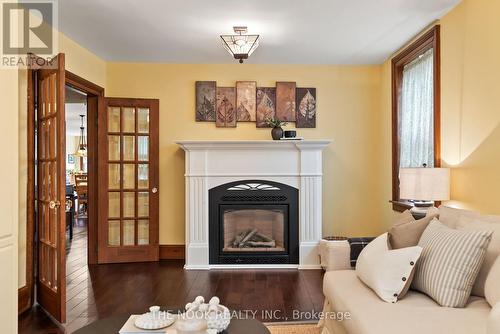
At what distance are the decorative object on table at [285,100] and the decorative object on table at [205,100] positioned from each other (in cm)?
87

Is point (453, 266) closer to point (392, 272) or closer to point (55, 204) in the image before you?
point (392, 272)

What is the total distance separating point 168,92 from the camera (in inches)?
194

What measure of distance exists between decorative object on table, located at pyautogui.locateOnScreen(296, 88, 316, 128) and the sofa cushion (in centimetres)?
304

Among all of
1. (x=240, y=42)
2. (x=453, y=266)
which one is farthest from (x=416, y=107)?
(x=453, y=266)

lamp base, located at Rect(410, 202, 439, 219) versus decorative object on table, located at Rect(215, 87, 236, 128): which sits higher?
decorative object on table, located at Rect(215, 87, 236, 128)

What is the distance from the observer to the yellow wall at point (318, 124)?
16.1 feet

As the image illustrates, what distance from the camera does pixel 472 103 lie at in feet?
9.64

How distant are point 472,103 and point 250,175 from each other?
8.09 feet

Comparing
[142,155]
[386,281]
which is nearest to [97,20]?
[142,155]

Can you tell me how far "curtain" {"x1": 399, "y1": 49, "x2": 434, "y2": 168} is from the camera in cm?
370

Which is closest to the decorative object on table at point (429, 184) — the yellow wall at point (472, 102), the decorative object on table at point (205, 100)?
the yellow wall at point (472, 102)

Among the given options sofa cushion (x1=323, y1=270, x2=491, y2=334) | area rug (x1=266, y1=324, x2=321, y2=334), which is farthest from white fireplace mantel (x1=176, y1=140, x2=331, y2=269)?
sofa cushion (x1=323, y1=270, x2=491, y2=334)
